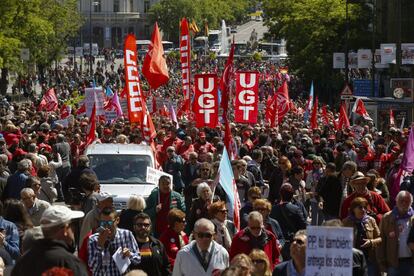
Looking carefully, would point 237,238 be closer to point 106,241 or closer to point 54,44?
point 106,241

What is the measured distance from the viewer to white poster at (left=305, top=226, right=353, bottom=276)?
32.7ft

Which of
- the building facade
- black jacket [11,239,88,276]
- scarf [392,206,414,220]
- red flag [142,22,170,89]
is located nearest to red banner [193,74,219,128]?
red flag [142,22,170,89]

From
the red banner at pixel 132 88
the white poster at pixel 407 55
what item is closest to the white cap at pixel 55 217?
the red banner at pixel 132 88

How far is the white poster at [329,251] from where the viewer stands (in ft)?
32.7

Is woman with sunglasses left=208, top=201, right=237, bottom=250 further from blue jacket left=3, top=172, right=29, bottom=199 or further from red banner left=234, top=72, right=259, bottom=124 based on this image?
red banner left=234, top=72, right=259, bottom=124

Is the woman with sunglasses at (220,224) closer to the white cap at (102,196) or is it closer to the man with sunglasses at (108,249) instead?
the white cap at (102,196)

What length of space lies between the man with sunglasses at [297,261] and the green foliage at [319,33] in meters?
62.1

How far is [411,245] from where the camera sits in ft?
40.8

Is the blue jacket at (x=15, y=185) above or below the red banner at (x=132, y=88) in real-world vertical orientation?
below

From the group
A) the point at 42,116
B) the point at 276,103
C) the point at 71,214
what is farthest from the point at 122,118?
the point at 71,214

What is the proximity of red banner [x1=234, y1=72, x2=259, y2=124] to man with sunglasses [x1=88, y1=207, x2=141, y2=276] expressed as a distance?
16369 mm

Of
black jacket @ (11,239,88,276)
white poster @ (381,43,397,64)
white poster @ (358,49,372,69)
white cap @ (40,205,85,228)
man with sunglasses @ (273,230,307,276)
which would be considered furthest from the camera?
white poster @ (358,49,372,69)

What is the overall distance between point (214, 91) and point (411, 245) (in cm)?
1373

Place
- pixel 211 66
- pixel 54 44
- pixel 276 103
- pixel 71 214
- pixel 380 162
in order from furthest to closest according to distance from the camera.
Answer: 1. pixel 211 66
2. pixel 54 44
3. pixel 276 103
4. pixel 380 162
5. pixel 71 214
